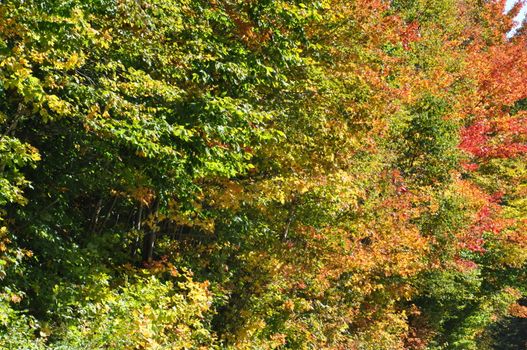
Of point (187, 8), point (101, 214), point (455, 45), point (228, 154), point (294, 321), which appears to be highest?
point (455, 45)

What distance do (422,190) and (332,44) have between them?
8.57 meters

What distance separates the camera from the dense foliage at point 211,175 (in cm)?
748

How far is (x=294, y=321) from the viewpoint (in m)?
14.4

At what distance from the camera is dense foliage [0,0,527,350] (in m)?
7.48

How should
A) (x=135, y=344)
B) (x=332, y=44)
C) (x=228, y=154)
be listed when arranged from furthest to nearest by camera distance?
(x=332, y=44)
(x=228, y=154)
(x=135, y=344)

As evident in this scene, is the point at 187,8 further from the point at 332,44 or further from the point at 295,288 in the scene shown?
the point at 295,288

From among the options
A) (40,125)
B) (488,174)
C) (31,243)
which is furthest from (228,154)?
(488,174)

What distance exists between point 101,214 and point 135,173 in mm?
4939

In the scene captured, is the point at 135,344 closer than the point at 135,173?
Yes

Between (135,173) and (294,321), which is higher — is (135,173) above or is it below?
above

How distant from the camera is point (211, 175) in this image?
403 inches

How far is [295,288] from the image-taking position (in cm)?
1366

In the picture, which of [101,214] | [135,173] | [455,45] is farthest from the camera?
[455,45]

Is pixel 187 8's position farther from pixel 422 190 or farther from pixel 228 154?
pixel 422 190
